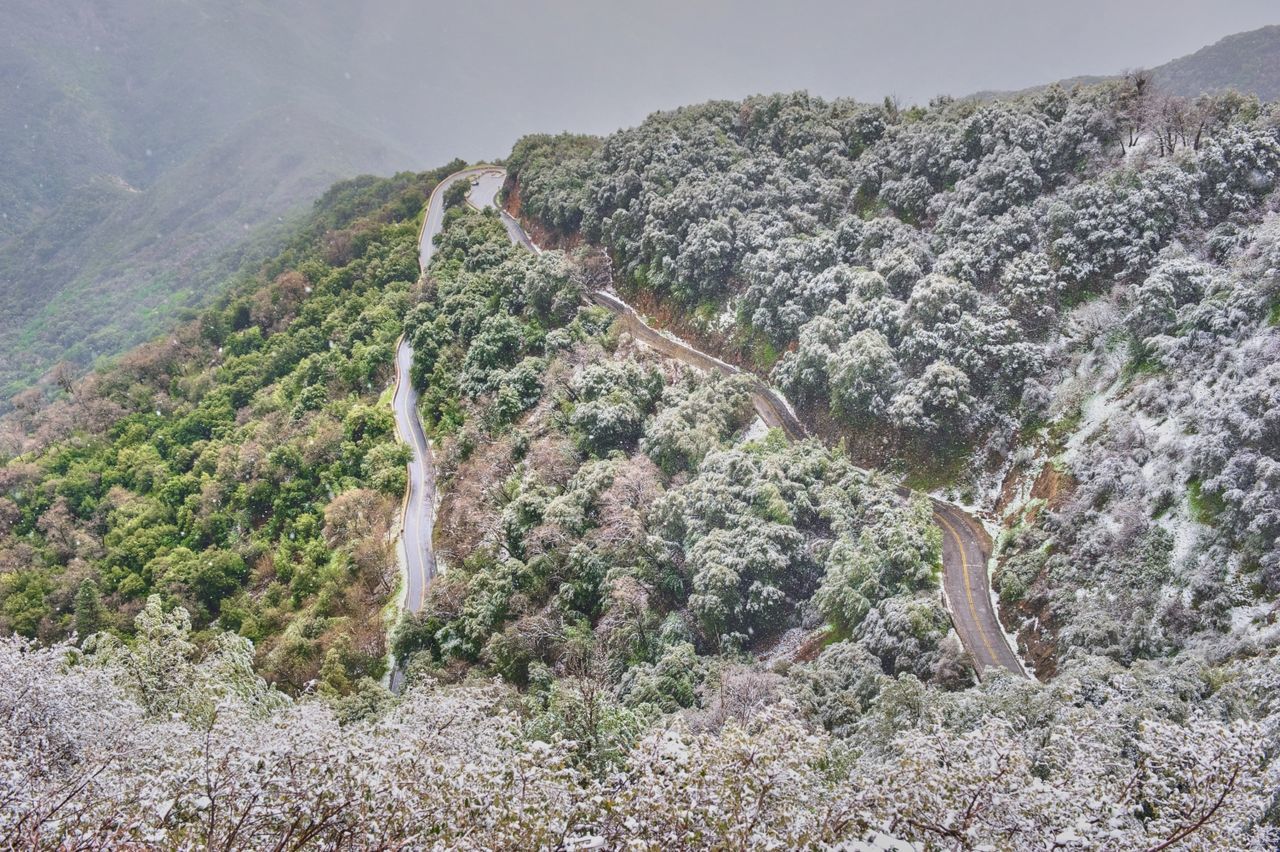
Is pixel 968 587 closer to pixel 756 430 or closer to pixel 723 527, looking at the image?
pixel 723 527

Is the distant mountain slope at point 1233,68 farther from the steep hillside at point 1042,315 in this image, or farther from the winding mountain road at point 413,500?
the winding mountain road at point 413,500

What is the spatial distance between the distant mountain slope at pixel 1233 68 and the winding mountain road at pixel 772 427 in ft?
209

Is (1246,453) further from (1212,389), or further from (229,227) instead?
(229,227)

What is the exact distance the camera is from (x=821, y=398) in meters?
44.0

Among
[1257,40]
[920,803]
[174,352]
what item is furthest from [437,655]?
[1257,40]

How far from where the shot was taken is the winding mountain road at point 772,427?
28656 mm

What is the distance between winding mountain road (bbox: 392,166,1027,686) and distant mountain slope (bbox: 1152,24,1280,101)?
63794mm

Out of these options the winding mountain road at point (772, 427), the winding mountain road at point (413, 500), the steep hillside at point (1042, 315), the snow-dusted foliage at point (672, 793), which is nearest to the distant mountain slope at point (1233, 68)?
the steep hillside at point (1042, 315)

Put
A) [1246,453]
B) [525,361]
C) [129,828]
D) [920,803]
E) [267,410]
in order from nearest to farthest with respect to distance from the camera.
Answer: [129,828] → [920,803] → [1246,453] → [525,361] → [267,410]

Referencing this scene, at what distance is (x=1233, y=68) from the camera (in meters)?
85.8

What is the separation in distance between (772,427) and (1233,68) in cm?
8535

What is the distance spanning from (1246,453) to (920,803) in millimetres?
21167

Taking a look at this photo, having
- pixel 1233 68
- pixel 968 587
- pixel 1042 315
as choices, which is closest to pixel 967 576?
pixel 968 587

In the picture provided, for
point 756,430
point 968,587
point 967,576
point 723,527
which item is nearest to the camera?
point 968,587
